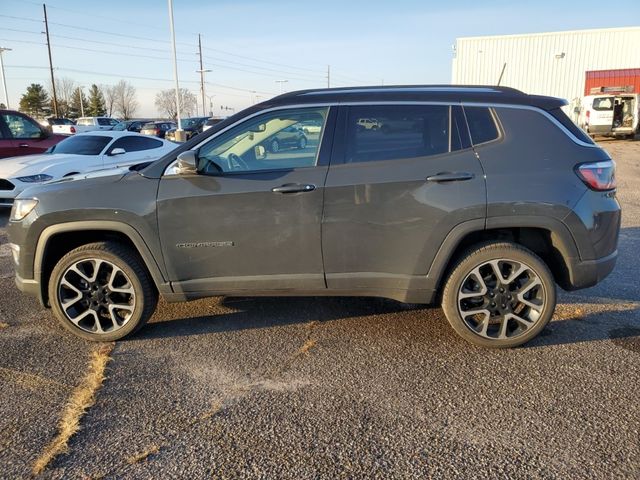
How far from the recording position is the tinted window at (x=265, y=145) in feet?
12.0

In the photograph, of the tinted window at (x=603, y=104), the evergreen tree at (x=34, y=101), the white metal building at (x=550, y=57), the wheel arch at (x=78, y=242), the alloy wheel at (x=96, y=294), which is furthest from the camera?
the evergreen tree at (x=34, y=101)

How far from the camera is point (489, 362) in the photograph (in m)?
3.52

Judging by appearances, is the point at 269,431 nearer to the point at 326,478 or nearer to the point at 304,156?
the point at 326,478

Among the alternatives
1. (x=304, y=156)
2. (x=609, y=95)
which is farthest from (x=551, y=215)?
(x=609, y=95)

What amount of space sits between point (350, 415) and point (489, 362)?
1.20 m

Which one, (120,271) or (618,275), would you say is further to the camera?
(618,275)

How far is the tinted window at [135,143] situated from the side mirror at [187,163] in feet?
23.1

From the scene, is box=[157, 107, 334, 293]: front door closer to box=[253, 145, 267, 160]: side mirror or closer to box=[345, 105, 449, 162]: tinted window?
box=[253, 145, 267, 160]: side mirror

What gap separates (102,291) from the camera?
386cm

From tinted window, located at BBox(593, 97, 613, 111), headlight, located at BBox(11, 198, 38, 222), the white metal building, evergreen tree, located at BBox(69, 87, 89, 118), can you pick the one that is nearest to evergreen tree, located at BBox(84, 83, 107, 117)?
evergreen tree, located at BBox(69, 87, 89, 118)

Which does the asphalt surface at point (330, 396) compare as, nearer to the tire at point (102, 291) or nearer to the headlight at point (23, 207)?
the tire at point (102, 291)

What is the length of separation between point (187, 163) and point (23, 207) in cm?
141

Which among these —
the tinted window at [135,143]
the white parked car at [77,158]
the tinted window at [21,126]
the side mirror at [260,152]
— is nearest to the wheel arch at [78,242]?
the side mirror at [260,152]

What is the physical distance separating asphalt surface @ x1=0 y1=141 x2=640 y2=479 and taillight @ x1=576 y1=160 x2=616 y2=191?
1196 mm
